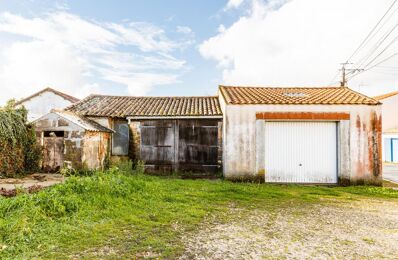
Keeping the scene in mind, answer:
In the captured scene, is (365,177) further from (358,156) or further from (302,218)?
(302,218)

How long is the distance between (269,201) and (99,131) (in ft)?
26.2

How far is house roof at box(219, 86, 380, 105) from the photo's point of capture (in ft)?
37.2

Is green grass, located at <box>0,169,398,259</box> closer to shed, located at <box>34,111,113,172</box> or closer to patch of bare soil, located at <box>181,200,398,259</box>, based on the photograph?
patch of bare soil, located at <box>181,200,398,259</box>

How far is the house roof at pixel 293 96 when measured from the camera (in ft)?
37.2

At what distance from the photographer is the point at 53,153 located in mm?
12125

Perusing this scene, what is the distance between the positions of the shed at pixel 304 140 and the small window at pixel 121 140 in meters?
5.23

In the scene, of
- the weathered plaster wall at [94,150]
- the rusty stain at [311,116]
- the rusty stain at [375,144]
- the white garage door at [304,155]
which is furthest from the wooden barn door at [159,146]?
the rusty stain at [375,144]

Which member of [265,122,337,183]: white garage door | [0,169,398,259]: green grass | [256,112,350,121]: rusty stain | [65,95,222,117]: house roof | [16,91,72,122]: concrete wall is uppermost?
[16,91,72,122]: concrete wall

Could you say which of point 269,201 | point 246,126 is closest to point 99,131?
point 246,126

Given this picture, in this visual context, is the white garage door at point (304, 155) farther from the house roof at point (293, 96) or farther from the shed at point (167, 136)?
the shed at point (167, 136)

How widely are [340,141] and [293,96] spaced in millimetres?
2791

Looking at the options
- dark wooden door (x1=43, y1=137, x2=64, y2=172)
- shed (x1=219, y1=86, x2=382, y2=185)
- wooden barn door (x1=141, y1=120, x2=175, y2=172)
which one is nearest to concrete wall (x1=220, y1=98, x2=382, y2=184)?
shed (x1=219, y1=86, x2=382, y2=185)

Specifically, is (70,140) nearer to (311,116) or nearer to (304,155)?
(304,155)

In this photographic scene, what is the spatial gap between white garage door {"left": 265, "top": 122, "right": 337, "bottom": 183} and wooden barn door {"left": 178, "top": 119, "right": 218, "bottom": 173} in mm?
2630
